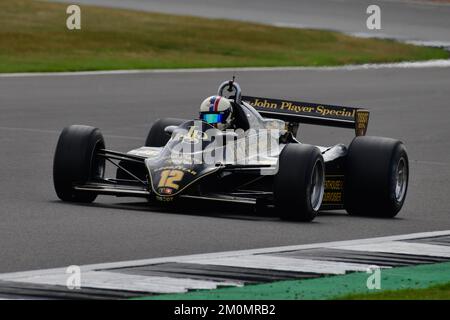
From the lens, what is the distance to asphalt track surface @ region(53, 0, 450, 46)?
4112cm

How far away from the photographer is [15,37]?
1357 inches

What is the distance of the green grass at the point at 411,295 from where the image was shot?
904 centimetres

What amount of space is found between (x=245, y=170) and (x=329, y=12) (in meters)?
31.6

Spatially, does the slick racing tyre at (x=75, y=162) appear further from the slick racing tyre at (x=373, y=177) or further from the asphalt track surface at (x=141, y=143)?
the slick racing tyre at (x=373, y=177)

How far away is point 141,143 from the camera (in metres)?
20.4

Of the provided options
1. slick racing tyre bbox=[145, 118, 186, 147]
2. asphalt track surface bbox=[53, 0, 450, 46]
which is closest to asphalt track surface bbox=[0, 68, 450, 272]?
slick racing tyre bbox=[145, 118, 186, 147]

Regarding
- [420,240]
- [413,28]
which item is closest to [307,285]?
[420,240]

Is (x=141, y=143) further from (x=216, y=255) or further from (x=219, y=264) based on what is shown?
(x=219, y=264)

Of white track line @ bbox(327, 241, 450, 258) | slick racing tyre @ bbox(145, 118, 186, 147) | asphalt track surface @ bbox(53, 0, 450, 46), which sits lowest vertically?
white track line @ bbox(327, 241, 450, 258)

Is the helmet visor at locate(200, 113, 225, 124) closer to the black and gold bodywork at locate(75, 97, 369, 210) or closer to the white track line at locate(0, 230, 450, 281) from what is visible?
the black and gold bodywork at locate(75, 97, 369, 210)

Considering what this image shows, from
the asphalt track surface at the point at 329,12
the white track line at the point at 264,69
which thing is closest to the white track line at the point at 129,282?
the white track line at the point at 264,69

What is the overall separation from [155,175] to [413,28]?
2962 cm

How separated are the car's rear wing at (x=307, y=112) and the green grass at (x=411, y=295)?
18.3ft

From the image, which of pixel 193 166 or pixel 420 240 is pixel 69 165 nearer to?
pixel 193 166
